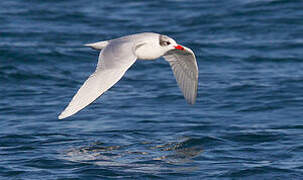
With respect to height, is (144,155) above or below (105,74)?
below

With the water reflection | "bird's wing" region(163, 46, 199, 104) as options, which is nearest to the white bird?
"bird's wing" region(163, 46, 199, 104)

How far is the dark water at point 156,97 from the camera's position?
34.8ft

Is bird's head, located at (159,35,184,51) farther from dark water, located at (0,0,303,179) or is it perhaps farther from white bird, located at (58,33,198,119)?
dark water, located at (0,0,303,179)

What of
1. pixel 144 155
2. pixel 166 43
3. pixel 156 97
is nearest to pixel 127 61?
pixel 166 43

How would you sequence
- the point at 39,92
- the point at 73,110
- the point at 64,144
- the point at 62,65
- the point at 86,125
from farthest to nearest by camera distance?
the point at 62,65 → the point at 39,92 → the point at 86,125 → the point at 64,144 → the point at 73,110

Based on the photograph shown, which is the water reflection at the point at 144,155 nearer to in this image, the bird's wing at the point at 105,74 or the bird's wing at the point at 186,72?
the bird's wing at the point at 186,72

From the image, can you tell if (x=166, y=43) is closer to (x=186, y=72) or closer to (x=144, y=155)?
(x=186, y=72)

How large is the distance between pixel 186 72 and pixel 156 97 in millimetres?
2735

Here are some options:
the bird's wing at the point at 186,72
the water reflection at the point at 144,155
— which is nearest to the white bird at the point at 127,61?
the bird's wing at the point at 186,72

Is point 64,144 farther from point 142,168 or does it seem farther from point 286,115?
point 286,115

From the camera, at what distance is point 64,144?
1155cm

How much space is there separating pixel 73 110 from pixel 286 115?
18.9 ft

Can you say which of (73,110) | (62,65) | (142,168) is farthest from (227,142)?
(62,65)

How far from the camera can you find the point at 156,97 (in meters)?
14.7
